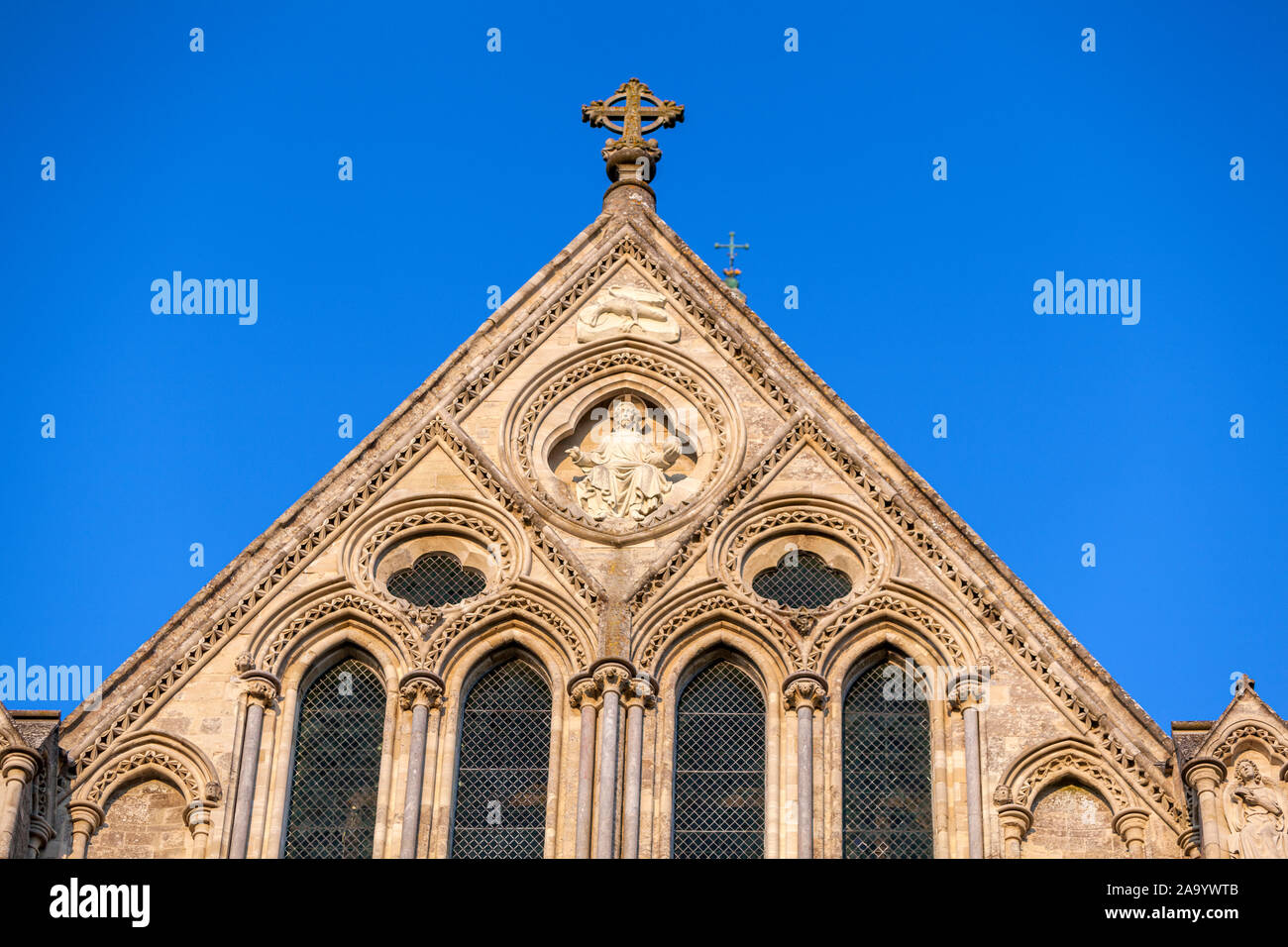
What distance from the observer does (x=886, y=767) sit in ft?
106

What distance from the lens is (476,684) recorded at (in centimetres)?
3309

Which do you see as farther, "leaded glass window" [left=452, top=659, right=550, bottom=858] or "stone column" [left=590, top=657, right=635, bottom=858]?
"leaded glass window" [left=452, top=659, right=550, bottom=858]

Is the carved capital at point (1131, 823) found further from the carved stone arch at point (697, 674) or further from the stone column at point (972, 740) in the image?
the carved stone arch at point (697, 674)

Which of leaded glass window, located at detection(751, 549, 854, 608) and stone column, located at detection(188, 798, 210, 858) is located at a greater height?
leaded glass window, located at detection(751, 549, 854, 608)

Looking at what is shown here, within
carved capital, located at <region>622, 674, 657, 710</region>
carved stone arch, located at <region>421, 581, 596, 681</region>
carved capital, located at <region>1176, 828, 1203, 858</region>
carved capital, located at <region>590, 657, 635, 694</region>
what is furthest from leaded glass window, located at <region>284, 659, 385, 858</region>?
carved capital, located at <region>1176, 828, 1203, 858</region>

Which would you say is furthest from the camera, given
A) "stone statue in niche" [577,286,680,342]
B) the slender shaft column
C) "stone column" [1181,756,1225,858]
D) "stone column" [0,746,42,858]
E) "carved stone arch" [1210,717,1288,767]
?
"stone statue in niche" [577,286,680,342]

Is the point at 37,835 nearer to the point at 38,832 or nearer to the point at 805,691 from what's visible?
the point at 38,832

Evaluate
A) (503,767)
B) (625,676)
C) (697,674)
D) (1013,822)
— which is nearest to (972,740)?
(1013,822)

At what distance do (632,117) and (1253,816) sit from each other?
40.7 feet

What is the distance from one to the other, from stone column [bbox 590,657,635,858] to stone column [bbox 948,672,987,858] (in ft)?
11.3

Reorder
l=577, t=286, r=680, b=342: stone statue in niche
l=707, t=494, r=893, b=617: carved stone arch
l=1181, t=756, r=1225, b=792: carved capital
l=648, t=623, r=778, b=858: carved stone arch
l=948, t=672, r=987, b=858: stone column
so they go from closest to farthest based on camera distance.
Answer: l=1181, t=756, r=1225, b=792: carved capital
l=948, t=672, r=987, b=858: stone column
l=648, t=623, r=778, b=858: carved stone arch
l=707, t=494, r=893, b=617: carved stone arch
l=577, t=286, r=680, b=342: stone statue in niche

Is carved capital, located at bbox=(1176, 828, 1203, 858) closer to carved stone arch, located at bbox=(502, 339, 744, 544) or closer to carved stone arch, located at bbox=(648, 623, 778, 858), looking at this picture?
carved stone arch, located at bbox=(648, 623, 778, 858)

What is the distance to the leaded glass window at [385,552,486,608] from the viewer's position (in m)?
33.8

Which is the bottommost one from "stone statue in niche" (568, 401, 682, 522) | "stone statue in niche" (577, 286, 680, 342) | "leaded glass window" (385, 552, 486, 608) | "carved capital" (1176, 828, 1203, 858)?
"carved capital" (1176, 828, 1203, 858)
